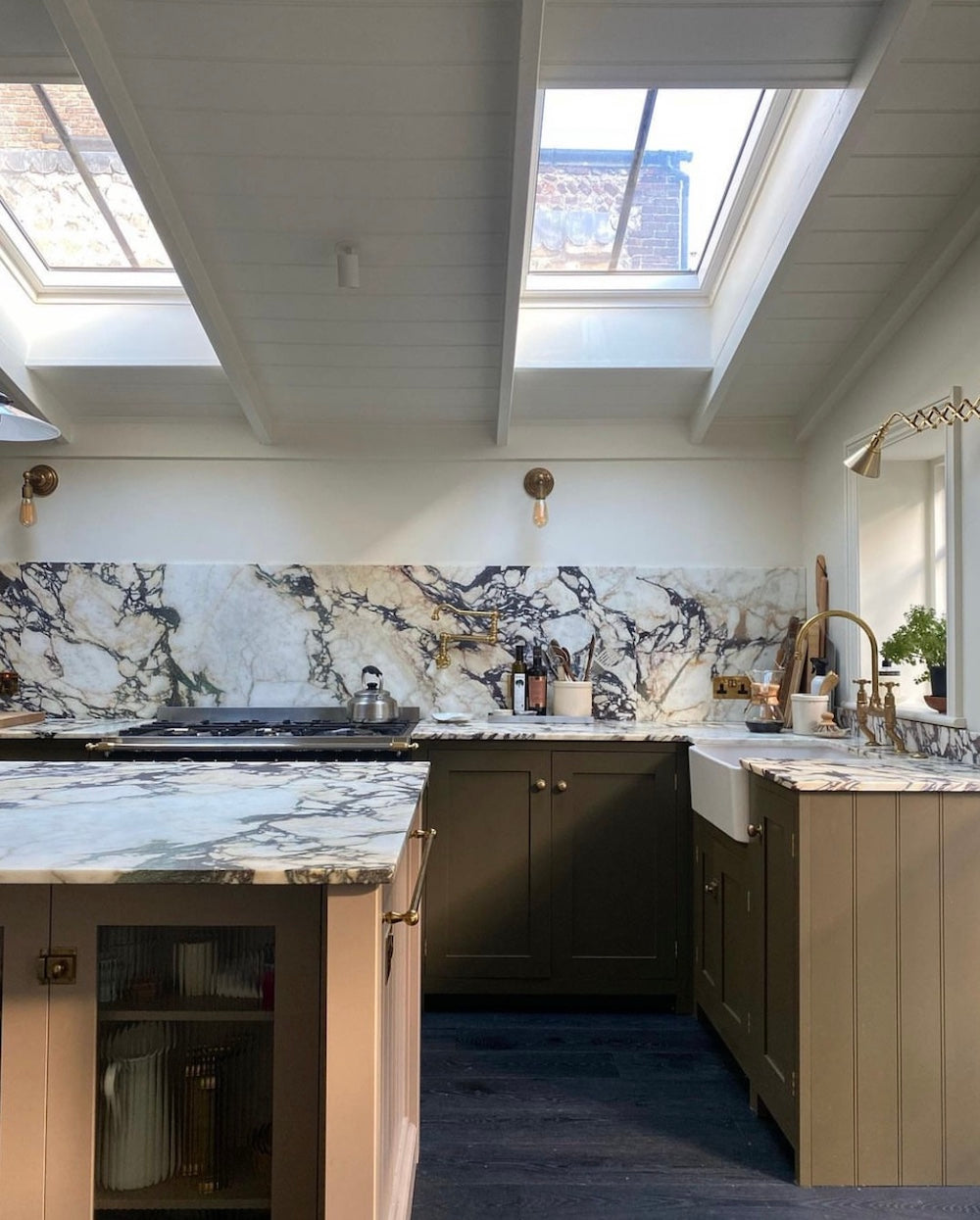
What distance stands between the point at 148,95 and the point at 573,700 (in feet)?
8.42

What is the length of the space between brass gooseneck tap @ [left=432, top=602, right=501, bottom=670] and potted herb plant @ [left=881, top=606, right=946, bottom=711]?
1634mm

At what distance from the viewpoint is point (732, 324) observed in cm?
343

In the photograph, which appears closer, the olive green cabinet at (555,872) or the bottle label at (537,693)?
the olive green cabinet at (555,872)

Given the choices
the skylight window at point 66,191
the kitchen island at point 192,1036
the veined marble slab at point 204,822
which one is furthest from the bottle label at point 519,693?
the kitchen island at point 192,1036

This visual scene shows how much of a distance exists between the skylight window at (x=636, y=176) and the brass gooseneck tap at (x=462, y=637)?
4.42 ft

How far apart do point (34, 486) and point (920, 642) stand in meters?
3.49

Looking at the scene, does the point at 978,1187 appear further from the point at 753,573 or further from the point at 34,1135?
the point at 753,573

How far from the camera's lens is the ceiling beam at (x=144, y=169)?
2.12 metres

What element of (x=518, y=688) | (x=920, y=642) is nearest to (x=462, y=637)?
(x=518, y=688)

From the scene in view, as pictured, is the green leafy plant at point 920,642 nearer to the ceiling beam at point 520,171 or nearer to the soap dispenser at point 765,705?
the soap dispenser at point 765,705

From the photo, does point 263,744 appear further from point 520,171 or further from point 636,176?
point 636,176

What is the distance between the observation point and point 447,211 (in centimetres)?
278

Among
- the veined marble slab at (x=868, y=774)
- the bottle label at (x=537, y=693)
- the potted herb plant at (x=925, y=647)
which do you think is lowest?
the veined marble slab at (x=868, y=774)

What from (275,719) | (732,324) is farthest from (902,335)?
(275,719)
